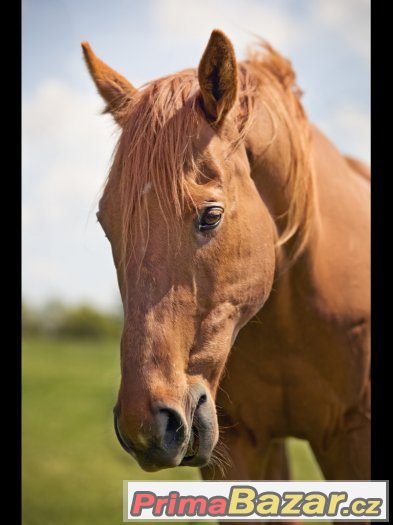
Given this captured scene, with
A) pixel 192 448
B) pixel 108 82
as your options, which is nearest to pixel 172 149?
pixel 108 82

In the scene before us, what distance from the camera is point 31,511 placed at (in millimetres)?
5172

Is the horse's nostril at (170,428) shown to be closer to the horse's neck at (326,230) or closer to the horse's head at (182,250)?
the horse's head at (182,250)

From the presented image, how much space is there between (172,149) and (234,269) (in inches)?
17.3

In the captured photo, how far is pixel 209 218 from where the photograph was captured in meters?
2.02

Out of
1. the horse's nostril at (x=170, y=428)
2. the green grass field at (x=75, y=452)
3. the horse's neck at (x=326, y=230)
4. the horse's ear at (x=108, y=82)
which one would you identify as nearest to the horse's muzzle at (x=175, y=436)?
the horse's nostril at (x=170, y=428)

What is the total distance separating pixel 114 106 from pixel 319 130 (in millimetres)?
1120

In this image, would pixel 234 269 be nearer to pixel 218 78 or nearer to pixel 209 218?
pixel 209 218

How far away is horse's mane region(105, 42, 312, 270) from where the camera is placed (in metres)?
2.00

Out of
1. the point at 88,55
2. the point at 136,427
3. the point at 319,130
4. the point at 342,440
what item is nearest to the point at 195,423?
the point at 136,427

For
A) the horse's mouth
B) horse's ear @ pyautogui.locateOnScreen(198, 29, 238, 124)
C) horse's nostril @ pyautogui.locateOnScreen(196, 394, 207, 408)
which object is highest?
horse's ear @ pyautogui.locateOnScreen(198, 29, 238, 124)

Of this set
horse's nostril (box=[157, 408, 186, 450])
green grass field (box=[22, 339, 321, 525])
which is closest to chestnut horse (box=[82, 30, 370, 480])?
horse's nostril (box=[157, 408, 186, 450])

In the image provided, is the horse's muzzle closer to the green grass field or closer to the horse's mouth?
the horse's mouth

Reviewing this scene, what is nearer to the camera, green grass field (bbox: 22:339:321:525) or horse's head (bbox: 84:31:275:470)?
horse's head (bbox: 84:31:275:470)
